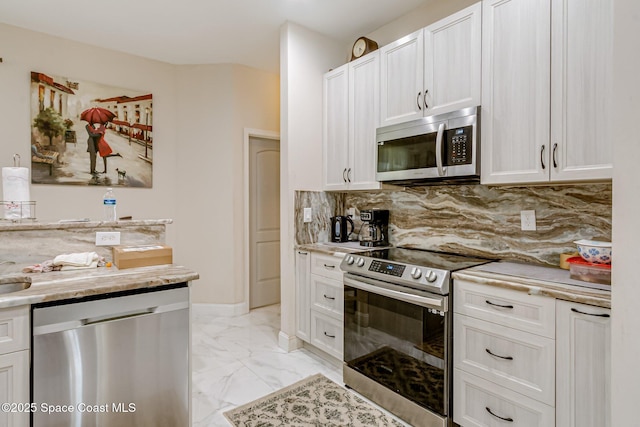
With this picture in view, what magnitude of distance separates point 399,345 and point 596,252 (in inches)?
44.7

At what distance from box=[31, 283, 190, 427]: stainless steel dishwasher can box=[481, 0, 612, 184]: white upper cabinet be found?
1966 mm

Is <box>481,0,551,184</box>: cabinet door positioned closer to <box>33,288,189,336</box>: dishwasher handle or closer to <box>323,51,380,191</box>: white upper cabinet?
<box>323,51,380,191</box>: white upper cabinet

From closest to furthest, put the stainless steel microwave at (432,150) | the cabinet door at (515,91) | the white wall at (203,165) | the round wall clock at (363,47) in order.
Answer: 1. the cabinet door at (515,91)
2. the stainless steel microwave at (432,150)
3. the round wall clock at (363,47)
4. the white wall at (203,165)

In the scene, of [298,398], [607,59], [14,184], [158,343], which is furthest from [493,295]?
[14,184]

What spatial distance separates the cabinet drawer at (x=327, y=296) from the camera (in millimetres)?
2578

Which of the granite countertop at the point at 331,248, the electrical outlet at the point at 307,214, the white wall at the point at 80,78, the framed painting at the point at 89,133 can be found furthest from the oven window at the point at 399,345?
the framed painting at the point at 89,133

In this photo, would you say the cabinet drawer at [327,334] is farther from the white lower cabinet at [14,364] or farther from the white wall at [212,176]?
the white lower cabinet at [14,364]

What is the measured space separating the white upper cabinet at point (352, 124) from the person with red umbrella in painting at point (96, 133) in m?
2.31

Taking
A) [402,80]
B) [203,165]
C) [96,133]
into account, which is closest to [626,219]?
[402,80]

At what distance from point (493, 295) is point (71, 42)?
14.0 feet

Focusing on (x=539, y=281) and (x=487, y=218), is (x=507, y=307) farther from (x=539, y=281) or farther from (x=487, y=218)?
(x=487, y=218)

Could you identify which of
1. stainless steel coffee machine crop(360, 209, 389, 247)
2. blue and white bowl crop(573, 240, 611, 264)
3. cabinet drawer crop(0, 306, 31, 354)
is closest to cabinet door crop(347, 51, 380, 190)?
stainless steel coffee machine crop(360, 209, 389, 247)

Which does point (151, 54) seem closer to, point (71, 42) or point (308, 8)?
point (71, 42)

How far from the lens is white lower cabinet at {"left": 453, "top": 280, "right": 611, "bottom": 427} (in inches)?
54.4
